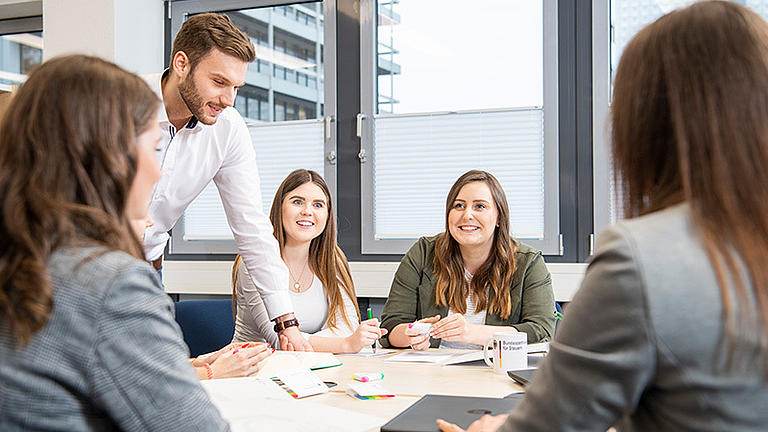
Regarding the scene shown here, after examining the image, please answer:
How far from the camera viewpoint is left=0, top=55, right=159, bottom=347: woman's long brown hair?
0.74 metres

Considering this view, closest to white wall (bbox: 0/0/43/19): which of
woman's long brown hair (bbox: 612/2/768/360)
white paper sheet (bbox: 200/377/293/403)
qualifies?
white paper sheet (bbox: 200/377/293/403)

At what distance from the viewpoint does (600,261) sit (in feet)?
2.33

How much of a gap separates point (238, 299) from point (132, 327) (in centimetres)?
199

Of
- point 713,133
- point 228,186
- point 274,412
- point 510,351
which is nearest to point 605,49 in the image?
point 228,186

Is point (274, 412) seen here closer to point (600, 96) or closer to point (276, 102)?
point (600, 96)

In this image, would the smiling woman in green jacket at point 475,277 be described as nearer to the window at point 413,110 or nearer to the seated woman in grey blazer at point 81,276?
the window at point 413,110

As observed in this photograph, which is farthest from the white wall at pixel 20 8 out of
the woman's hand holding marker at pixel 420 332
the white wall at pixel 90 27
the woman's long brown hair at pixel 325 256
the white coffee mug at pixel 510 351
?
the white coffee mug at pixel 510 351

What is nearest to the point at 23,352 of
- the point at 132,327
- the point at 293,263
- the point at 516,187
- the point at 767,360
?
the point at 132,327

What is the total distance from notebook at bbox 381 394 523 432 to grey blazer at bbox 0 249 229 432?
0.47 m

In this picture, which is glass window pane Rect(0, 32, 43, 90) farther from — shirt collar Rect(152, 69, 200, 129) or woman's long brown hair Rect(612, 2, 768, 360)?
woman's long brown hair Rect(612, 2, 768, 360)

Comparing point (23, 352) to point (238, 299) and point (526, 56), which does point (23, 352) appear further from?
point (526, 56)

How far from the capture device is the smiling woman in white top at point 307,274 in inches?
104

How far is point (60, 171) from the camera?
0.80 meters

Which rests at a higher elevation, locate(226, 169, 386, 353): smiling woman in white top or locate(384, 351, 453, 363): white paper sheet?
locate(226, 169, 386, 353): smiling woman in white top
